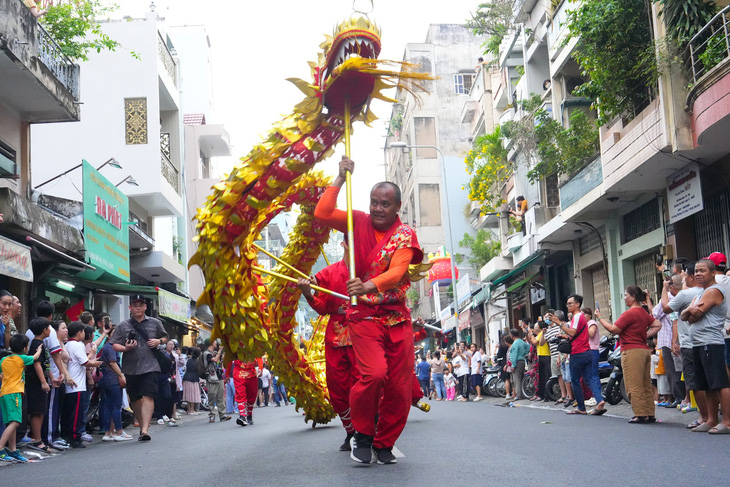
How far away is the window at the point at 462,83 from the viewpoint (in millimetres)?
60844

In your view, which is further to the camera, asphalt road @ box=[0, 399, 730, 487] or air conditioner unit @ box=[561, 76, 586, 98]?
air conditioner unit @ box=[561, 76, 586, 98]

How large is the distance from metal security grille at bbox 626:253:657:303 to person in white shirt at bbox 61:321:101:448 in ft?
44.2

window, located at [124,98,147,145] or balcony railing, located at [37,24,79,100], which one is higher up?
window, located at [124,98,147,145]

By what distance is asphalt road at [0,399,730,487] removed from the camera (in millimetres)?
5578

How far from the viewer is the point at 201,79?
1902 inches

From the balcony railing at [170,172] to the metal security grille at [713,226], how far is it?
16.4 m

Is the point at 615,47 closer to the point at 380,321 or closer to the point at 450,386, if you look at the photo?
the point at 450,386

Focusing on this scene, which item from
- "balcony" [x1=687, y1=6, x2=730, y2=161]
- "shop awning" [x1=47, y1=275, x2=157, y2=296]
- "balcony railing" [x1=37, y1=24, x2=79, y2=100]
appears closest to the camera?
"balcony" [x1=687, y1=6, x2=730, y2=161]

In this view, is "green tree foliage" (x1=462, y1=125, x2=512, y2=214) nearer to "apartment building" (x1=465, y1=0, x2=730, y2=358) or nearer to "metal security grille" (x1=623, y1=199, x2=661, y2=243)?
"apartment building" (x1=465, y1=0, x2=730, y2=358)

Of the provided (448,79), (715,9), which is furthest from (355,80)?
(448,79)

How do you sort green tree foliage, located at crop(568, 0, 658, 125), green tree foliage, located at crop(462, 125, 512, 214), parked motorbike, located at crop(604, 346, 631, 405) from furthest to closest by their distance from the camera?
green tree foliage, located at crop(462, 125, 512, 214) < green tree foliage, located at crop(568, 0, 658, 125) < parked motorbike, located at crop(604, 346, 631, 405)

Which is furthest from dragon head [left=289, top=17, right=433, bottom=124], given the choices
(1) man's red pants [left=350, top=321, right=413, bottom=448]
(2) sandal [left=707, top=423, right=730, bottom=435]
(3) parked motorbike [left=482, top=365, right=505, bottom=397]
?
(3) parked motorbike [left=482, top=365, right=505, bottom=397]

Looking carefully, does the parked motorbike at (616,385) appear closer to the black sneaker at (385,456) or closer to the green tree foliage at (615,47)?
the green tree foliage at (615,47)

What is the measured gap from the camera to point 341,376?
27.0ft
